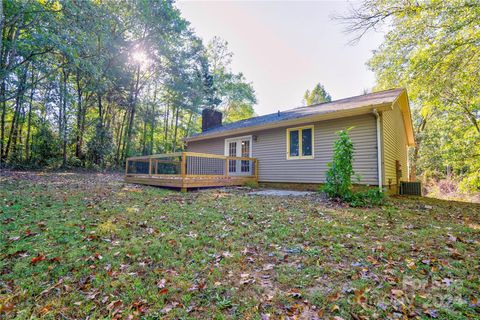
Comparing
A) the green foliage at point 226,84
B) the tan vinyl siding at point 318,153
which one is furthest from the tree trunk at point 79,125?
the tan vinyl siding at point 318,153

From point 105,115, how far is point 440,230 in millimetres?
20066

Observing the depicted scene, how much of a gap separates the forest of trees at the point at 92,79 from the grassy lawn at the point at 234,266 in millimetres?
6162

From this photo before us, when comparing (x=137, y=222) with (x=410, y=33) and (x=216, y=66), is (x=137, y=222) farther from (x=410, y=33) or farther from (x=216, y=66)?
(x=216, y=66)

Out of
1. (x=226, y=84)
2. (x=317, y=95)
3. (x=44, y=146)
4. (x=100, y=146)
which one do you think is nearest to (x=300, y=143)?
(x=100, y=146)

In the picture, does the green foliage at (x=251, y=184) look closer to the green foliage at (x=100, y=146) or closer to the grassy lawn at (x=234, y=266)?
the grassy lawn at (x=234, y=266)

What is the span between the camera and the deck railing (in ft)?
26.3

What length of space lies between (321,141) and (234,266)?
22.8 ft

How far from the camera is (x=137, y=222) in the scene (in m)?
3.99

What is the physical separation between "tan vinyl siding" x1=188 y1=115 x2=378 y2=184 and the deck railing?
746 mm

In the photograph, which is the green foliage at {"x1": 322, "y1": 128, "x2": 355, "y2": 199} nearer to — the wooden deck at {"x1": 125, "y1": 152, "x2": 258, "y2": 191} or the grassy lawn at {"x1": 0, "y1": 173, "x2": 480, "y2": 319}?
the grassy lawn at {"x1": 0, "y1": 173, "x2": 480, "y2": 319}

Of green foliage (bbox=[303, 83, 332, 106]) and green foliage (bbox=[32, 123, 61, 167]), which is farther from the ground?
green foliage (bbox=[303, 83, 332, 106])

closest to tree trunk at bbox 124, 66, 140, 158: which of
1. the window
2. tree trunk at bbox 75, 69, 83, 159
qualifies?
tree trunk at bbox 75, 69, 83, 159

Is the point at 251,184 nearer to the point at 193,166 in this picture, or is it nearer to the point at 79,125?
the point at 193,166

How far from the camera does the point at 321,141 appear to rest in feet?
27.6
